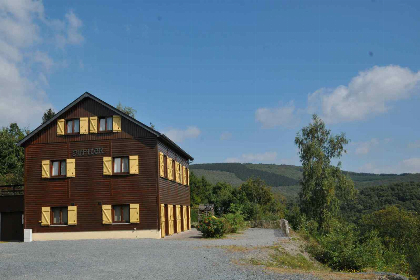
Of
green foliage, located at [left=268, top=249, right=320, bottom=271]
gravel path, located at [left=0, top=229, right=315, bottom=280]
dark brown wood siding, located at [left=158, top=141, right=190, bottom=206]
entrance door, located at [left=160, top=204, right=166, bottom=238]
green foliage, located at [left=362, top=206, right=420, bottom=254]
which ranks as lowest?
green foliage, located at [left=362, top=206, right=420, bottom=254]

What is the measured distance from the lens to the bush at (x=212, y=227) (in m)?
23.8

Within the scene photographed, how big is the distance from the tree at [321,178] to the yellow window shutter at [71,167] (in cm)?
2137

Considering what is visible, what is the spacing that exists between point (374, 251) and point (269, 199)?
35934 millimetres

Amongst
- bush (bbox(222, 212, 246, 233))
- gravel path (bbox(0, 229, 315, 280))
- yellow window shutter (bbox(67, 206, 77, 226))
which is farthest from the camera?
bush (bbox(222, 212, 246, 233))

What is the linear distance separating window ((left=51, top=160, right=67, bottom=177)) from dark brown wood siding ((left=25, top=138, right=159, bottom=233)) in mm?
340

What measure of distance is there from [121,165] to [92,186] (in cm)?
207

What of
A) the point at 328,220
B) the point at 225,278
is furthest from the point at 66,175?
the point at 328,220

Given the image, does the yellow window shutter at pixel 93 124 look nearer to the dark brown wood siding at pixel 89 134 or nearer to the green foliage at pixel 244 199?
the dark brown wood siding at pixel 89 134

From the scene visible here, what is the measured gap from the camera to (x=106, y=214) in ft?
81.3

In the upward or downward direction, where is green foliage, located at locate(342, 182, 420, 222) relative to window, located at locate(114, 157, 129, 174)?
downward

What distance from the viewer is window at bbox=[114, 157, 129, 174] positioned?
25.4 m

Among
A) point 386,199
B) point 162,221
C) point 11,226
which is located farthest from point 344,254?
point 386,199

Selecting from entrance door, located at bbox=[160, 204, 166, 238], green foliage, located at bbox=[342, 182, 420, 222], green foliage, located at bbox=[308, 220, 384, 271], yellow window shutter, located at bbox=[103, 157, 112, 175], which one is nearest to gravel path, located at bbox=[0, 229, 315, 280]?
green foliage, located at bbox=[308, 220, 384, 271]

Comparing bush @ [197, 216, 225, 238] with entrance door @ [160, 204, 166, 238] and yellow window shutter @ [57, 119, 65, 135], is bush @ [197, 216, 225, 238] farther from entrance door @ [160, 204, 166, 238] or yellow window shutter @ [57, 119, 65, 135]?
yellow window shutter @ [57, 119, 65, 135]
